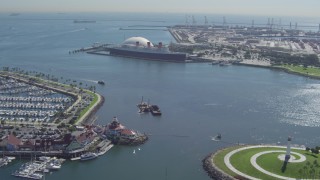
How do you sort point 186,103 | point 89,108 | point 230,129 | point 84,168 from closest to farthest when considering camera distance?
point 84,168 < point 230,129 < point 89,108 < point 186,103

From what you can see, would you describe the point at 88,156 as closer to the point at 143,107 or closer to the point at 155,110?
the point at 155,110

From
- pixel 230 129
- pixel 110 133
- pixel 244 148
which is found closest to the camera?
pixel 244 148

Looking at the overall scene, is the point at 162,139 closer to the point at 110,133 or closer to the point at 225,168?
the point at 110,133

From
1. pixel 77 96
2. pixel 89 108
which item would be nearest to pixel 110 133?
pixel 89 108

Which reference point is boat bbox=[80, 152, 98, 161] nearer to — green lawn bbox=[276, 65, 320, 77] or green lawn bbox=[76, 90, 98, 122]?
green lawn bbox=[76, 90, 98, 122]

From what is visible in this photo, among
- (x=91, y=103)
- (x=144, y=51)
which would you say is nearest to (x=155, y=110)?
(x=91, y=103)

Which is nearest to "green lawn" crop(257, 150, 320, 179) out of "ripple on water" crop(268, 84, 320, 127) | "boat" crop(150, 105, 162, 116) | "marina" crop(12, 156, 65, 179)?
"ripple on water" crop(268, 84, 320, 127)
